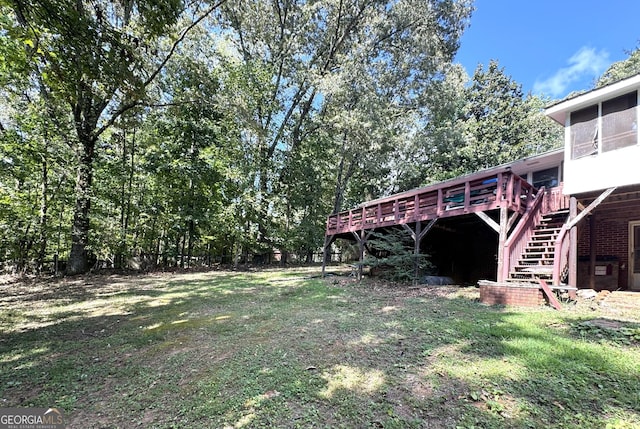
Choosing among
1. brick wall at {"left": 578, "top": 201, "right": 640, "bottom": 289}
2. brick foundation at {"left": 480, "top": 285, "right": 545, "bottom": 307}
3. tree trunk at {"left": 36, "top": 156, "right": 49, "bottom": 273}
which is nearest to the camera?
brick foundation at {"left": 480, "top": 285, "right": 545, "bottom": 307}

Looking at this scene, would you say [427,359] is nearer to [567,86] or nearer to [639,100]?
[639,100]

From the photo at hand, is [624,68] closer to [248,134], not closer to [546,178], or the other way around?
[546,178]

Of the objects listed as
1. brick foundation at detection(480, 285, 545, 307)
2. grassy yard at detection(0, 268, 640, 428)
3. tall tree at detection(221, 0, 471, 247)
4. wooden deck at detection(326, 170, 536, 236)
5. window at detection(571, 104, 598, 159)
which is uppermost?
tall tree at detection(221, 0, 471, 247)

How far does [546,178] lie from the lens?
34.2 feet

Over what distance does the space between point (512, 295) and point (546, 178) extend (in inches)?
251

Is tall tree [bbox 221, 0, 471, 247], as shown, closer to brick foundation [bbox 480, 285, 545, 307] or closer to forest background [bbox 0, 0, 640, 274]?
forest background [bbox 0, 0, 640, 274]

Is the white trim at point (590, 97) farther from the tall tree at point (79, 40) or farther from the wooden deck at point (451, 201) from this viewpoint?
the tall tree at point (79, 40)

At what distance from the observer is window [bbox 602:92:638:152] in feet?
21.4

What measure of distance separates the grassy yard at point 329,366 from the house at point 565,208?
1.50 m

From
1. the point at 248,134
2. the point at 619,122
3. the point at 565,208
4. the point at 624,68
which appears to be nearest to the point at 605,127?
the point at 619,122

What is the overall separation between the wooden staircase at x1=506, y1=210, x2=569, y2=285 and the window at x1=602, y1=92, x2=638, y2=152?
217cm

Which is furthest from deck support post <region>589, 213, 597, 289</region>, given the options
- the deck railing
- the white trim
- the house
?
the white trim

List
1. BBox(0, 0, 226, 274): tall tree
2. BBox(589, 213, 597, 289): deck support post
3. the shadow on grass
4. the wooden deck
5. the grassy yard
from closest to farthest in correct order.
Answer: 1. the grassy yard
2. the shadow on grass
3. BBox(0, 0, 226, 274): tall tree
4. the wooden deck
5. BBox(589, 213, 597, 289): deck support post

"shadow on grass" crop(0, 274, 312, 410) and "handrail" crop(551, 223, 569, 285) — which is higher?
"handrail" crop(551, 223, 569, 285)
